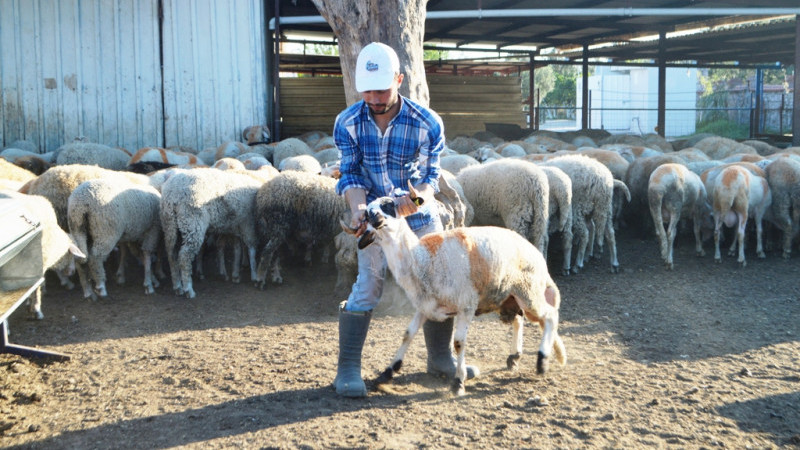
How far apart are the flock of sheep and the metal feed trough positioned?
1.41 m

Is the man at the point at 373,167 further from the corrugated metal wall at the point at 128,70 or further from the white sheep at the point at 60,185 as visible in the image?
the corrugated metal wall at the point at 128,70

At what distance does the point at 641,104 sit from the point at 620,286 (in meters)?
42.5

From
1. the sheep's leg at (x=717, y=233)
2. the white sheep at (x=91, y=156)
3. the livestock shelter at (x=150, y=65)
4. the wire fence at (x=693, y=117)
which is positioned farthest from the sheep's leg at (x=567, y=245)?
the wire fence at (x=693, y=117)

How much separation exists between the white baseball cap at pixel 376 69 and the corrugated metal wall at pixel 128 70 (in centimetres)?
1236

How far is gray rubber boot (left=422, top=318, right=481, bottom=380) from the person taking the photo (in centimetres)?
496

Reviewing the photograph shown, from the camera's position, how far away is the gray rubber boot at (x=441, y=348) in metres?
4.96

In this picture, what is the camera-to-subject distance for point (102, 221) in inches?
307

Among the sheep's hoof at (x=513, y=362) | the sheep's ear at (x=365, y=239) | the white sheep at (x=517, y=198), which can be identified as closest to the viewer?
the sheep's ear at (x=365, y=239)

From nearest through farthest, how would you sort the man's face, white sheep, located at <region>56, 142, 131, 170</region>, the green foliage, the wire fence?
the man's face
white sheep, located at <region>56, 142, 131, 170</region>
the green foliage
the wire fence

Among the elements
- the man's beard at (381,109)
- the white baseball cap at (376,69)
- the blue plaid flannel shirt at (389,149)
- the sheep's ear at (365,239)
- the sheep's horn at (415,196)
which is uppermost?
the white baseball cap at (376,69)

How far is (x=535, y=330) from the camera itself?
6.51 metres

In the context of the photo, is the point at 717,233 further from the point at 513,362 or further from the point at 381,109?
the point at 381,109

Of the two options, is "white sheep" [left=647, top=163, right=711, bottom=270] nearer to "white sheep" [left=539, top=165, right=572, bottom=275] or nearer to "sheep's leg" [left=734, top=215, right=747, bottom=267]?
"sheep's leg" [left=734, top=215, right=747, bottom=267]

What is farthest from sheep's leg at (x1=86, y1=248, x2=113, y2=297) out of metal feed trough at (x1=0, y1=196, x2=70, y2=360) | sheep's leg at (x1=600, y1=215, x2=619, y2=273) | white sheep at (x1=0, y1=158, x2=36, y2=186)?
sheep's leg at (x1=600, y1=215, x2=619, y2=273)
